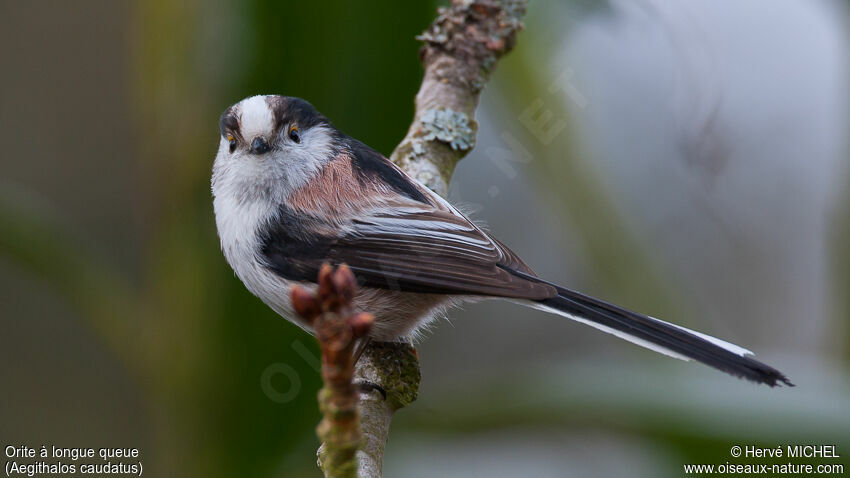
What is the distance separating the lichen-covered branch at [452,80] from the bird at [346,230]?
0.27m

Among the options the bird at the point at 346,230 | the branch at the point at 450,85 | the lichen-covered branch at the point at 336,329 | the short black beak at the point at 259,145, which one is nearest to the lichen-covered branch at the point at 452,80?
the branch at the point at 450,85

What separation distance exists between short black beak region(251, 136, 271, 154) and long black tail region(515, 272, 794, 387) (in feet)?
2.40

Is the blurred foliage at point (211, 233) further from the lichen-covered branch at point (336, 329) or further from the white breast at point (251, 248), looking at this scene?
the lichen-covered branch at point (336, 329)

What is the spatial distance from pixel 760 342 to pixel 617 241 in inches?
62.9

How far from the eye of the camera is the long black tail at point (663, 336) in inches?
59.3

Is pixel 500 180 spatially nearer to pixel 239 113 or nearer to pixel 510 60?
pixel 510 60

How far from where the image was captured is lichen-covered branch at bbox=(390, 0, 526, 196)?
2316mm

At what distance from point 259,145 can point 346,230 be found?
316mm

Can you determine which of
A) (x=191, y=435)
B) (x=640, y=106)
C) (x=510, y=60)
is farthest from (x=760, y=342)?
(x=191, y=435)

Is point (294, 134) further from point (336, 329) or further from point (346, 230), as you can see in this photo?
point (336, 329)

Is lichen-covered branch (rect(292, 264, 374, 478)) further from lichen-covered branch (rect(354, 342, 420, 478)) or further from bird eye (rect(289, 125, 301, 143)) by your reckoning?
bird eye (rect(289, 125, 301, 143))

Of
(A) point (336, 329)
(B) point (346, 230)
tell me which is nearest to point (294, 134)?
(B) point (346, 230)

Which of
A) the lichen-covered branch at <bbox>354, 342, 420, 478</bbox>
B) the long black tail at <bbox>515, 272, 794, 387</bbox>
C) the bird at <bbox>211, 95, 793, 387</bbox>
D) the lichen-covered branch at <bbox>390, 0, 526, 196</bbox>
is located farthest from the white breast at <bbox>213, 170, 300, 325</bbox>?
the long black tail at <bbox>515, 272, 794, 387</bbox>

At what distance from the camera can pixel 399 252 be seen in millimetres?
1919
